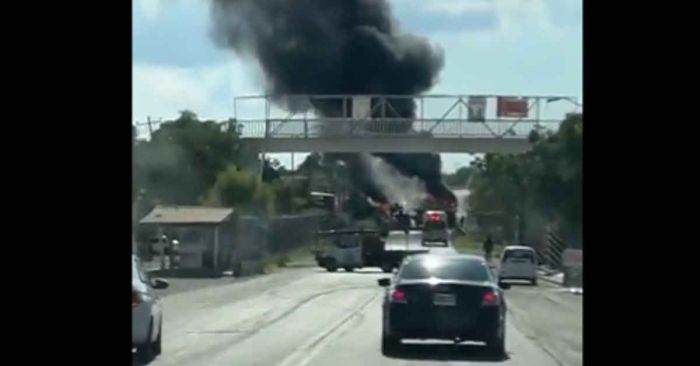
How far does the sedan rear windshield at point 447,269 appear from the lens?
18062 millimetres

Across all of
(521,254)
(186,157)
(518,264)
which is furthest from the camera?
(518,264)

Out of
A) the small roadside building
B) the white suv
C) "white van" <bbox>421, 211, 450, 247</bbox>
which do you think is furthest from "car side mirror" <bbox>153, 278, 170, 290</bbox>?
"white van" <bbox>421, 211, 450, 247</bbox>

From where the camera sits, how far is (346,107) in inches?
566

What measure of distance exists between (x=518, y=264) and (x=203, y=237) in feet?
11.8

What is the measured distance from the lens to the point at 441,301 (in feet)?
59.3

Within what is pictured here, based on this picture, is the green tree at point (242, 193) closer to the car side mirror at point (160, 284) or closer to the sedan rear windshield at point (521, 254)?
the car side mirror at point (160, 284)

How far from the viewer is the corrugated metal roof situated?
1498cm

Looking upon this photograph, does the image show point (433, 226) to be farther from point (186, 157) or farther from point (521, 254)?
point (186, 157)

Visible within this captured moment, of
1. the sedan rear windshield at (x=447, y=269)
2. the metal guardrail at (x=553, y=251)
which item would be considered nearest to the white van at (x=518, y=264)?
Result: the metal guardrail at (x=553, y=251)

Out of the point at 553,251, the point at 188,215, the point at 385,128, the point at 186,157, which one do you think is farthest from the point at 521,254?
the point at 186,157
